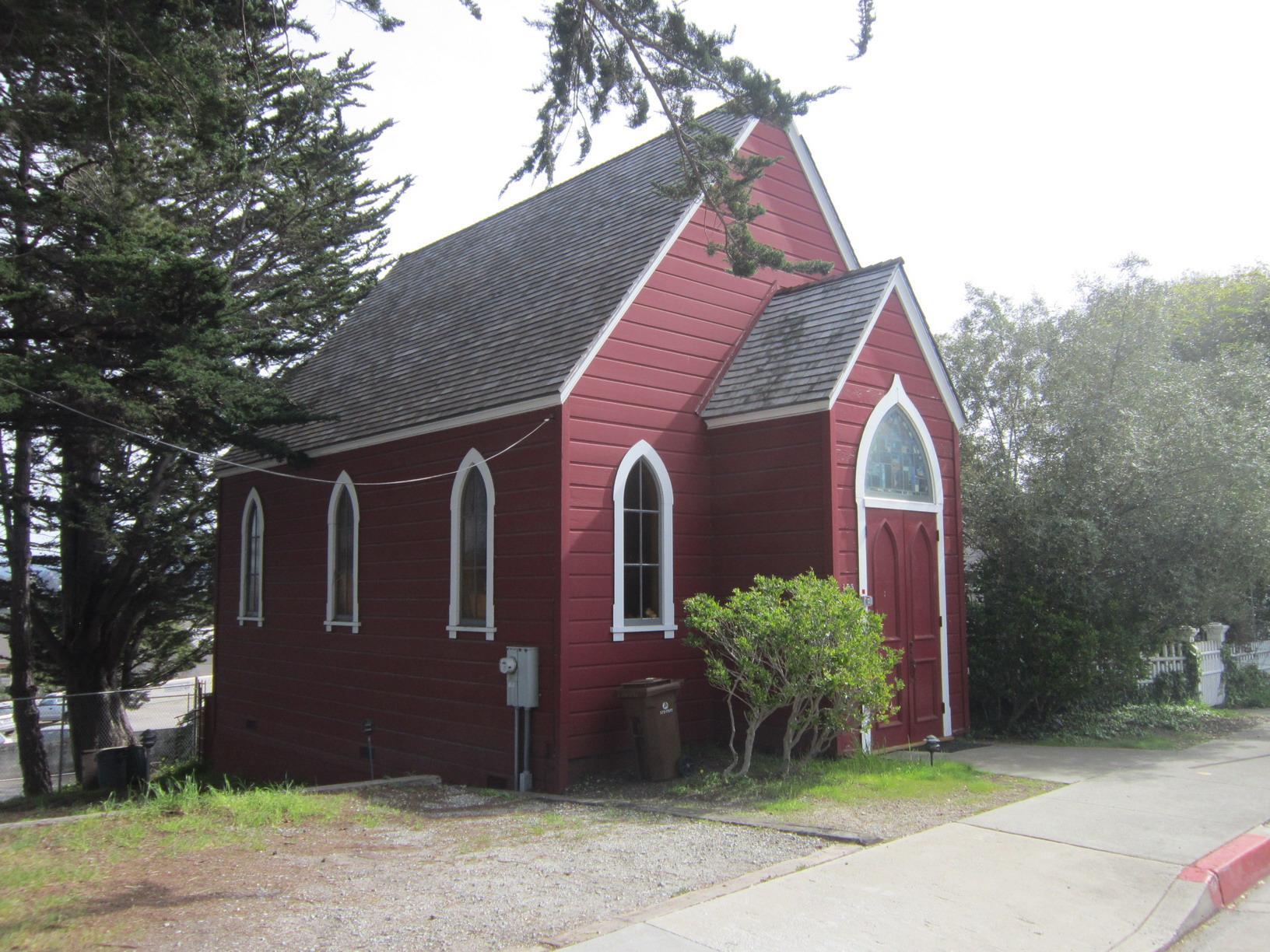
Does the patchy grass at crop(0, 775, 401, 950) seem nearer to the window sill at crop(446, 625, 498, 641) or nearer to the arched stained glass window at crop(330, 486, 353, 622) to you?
the window sill at crop(446, 625, 498, 641)

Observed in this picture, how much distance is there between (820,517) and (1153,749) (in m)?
5.15

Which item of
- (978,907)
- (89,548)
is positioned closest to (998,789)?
(978,907)

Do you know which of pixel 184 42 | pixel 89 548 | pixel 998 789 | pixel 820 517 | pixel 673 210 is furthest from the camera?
pixel 89 548

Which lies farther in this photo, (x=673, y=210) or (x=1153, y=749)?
(x=673, y=210)

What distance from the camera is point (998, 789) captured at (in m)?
9.70

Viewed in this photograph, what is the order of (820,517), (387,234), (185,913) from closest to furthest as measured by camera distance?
(185,913) → (820,517) → (387,234)

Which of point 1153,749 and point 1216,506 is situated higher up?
point 1216,506

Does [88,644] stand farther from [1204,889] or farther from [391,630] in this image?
[1204,889]

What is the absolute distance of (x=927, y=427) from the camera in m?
13.0

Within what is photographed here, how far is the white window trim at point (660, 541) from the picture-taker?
11531 mm

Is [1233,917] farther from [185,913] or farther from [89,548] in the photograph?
[89,548]

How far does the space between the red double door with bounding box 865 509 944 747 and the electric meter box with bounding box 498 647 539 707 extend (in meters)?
3.96

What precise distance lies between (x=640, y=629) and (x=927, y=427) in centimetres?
461

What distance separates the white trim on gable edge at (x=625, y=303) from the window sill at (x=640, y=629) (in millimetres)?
2662
